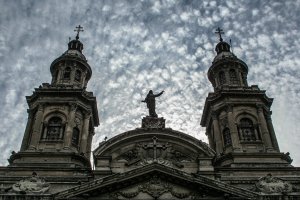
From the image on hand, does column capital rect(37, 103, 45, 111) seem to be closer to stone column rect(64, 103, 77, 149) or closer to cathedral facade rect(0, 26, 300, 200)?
cathedral facade rect(0, 26, 300, 200)

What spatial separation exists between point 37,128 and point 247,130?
16616 mm

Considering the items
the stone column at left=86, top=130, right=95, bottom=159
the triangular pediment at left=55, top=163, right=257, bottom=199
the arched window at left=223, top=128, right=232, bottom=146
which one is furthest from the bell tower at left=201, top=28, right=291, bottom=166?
the stone column at left=86, top=130, right=95, bottom=159

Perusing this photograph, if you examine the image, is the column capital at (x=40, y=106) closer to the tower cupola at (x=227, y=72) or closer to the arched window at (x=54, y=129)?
the arched window at (x=54, y=129)

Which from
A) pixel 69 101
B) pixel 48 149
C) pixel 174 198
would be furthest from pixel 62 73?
pixel 174 198

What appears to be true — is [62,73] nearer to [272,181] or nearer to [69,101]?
[69,101]

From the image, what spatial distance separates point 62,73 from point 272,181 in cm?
2086

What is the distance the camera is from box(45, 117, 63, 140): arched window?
34562mm

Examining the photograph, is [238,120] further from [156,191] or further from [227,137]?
[156,191]

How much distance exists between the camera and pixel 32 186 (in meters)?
28.2

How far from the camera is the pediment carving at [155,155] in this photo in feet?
99.7

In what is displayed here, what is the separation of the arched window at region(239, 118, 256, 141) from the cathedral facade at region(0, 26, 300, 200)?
81mm

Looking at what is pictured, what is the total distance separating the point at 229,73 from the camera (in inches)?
1596

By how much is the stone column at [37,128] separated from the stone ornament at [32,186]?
4.87 meters

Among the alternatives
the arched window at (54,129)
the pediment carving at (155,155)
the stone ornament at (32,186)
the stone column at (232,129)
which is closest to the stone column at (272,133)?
the stone column at (232,129)
